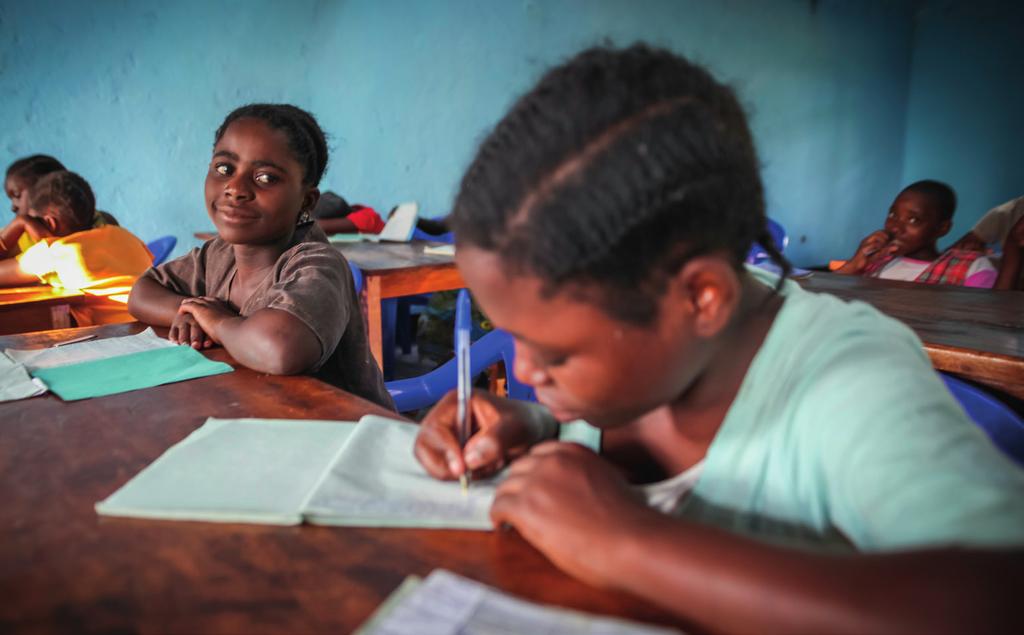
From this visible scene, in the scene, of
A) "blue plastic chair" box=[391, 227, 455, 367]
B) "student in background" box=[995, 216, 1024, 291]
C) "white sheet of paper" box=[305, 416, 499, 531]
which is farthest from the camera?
"blue plastic chair" box=[391, 227, 455, 367]

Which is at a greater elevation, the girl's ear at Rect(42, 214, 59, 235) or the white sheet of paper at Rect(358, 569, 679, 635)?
the girl's ear at Rect(42, 214, 59, 235)

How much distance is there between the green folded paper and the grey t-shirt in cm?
16

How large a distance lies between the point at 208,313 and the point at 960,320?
1672 mm

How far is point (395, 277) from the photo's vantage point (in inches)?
103

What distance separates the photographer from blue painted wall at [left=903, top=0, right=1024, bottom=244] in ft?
18.7

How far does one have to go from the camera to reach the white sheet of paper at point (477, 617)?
1.55 ft

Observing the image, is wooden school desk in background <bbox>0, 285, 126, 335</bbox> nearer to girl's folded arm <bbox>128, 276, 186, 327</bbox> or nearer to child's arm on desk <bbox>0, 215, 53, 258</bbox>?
child's arm on desk <bbox>0, 215, 53, 258</bbox>

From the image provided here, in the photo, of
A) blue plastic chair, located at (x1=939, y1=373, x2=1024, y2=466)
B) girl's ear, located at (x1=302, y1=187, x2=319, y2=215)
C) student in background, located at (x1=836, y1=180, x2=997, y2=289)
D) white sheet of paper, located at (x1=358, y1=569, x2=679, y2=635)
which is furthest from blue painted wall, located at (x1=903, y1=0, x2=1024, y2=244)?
white sheet of paper, located at (x1=358, y1=569, x2=679, y2=635)

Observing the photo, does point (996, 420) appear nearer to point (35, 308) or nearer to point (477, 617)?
point (477, 617)

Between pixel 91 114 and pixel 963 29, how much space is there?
6.84 metres

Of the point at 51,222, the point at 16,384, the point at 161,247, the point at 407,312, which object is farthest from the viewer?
the point at 407,312

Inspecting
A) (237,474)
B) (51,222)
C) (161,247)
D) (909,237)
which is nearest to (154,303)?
(237,474)

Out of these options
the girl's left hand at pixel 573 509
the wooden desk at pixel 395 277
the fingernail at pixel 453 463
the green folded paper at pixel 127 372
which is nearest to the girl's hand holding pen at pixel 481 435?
the fingernail at pixel 453 463

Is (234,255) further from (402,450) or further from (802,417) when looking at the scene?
(802,417)
